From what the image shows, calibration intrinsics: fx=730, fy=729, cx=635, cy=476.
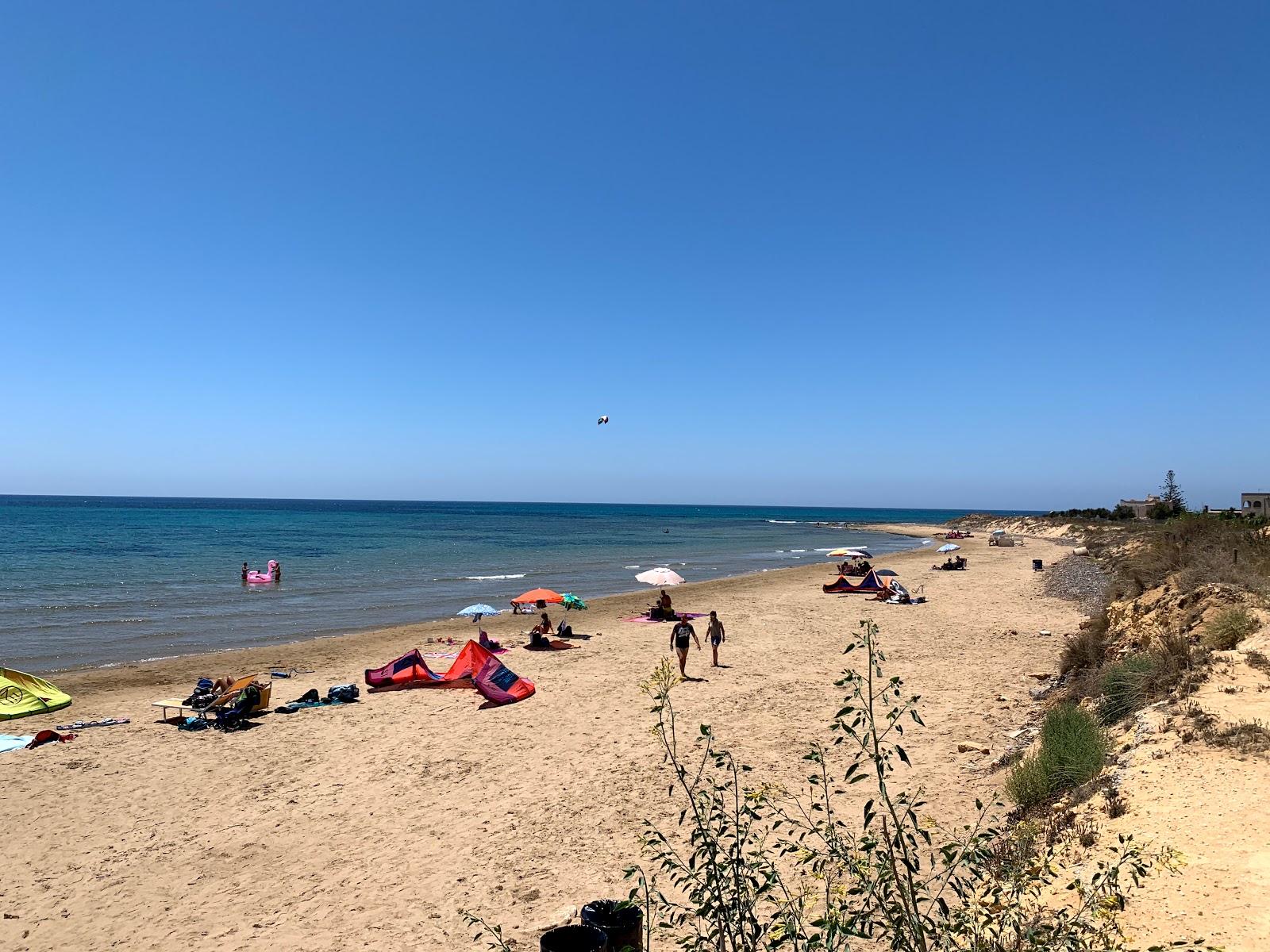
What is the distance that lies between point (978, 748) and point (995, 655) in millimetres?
7403

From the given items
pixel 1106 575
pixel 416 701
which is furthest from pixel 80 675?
pixel 1106 575

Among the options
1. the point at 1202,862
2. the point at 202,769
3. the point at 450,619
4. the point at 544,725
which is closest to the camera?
the point at 1202,862

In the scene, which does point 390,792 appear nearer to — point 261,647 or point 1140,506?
point 261,647

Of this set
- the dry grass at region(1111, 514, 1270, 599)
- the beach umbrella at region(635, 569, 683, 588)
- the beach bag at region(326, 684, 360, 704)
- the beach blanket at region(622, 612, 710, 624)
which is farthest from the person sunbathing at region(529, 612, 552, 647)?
the dry grass at region(1111, 514, 1270, 599)

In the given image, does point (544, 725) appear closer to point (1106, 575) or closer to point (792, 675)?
point (792, 675)

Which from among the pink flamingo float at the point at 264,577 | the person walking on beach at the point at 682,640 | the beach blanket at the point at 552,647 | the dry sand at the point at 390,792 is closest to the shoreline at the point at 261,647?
the dry sand at the point at 390,792

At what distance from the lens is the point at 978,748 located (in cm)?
933

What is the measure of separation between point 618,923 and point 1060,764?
5.00 meters

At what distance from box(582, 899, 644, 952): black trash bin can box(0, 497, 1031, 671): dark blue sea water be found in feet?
60.0

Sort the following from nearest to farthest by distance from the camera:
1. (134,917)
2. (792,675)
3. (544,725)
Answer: (134,917)
(544,725)
(792,675)

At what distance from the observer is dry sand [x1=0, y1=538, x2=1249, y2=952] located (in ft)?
21.0

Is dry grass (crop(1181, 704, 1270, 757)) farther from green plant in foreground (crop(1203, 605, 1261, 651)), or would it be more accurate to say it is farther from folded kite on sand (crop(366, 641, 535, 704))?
folded kite on sand (crop(366, 641, 535, 704))

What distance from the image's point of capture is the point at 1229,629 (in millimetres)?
9469

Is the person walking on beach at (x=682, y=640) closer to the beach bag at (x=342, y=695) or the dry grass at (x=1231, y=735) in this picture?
the beach bag at (x=342, y=695)
